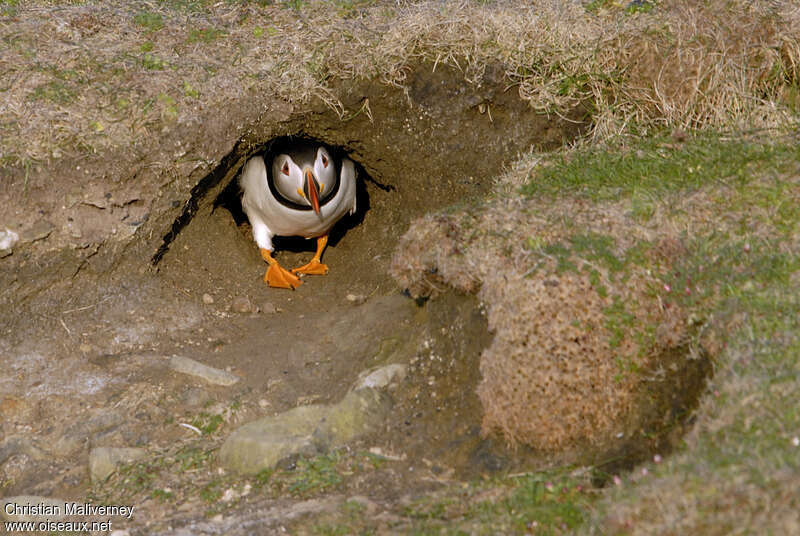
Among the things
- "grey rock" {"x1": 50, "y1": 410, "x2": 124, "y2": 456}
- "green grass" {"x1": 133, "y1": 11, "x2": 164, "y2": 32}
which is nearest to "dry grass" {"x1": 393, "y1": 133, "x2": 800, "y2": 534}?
"grey rock" {"x1": 50, "y1": 410, "x2": 124, "y2": 456}

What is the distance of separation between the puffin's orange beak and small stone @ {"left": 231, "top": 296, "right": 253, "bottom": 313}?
80 cm

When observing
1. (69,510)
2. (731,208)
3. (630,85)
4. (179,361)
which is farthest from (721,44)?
(69,510)

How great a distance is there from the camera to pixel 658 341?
123 inches

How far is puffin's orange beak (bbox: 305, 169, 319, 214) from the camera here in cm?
532

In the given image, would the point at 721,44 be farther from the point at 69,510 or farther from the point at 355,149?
the point at 69,510

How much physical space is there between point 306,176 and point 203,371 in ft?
5.41

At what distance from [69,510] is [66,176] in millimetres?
2097

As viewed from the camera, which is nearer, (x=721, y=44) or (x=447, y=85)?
(x=721, y=44)

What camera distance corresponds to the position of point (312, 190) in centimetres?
534

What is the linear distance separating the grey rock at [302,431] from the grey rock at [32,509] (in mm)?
761

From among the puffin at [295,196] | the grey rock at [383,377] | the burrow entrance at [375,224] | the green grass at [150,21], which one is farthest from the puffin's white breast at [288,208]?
the grey rock at [383,377]

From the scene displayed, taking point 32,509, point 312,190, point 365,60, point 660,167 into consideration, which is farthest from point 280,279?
point 660,167

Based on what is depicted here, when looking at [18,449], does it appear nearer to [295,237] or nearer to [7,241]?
[7,241]

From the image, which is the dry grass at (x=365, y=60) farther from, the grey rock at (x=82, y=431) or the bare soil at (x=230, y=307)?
the grey rock at (x=82, y=431)
